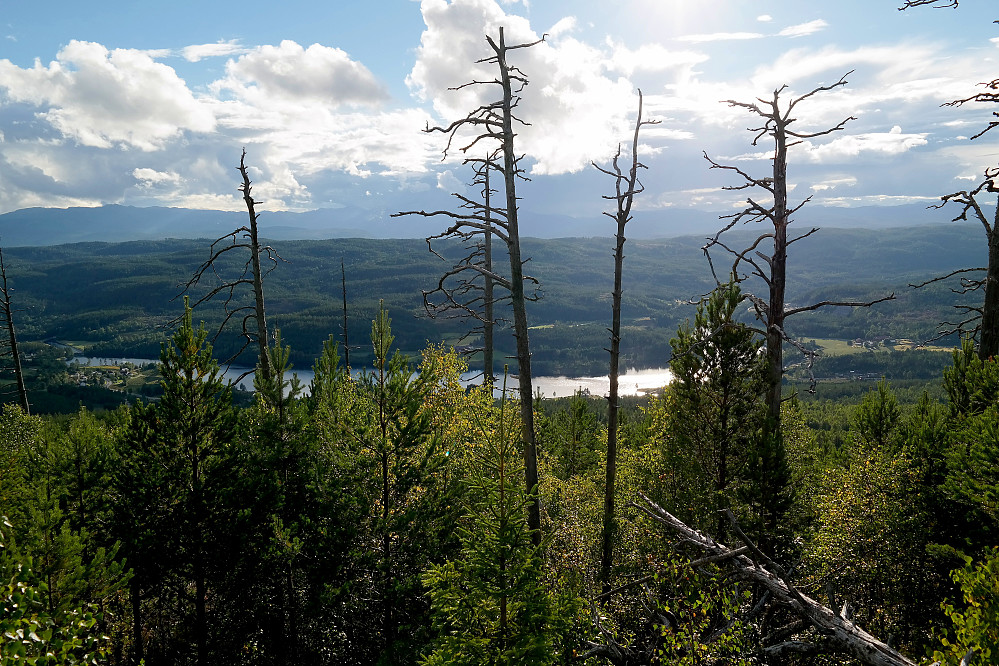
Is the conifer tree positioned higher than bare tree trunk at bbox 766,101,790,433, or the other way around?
bare tree trunk at bbox 766,101,790,433

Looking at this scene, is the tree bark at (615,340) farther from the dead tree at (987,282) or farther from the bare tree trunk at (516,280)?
the dead tree at (987,282)

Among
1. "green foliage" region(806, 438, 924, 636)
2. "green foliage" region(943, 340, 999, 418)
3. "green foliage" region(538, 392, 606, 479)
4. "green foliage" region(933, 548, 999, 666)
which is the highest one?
"green foliage" region(943, 340, 999, 418)

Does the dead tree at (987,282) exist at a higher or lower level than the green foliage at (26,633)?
higher

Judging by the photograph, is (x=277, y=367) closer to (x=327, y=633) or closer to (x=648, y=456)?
(x=327, y=633)

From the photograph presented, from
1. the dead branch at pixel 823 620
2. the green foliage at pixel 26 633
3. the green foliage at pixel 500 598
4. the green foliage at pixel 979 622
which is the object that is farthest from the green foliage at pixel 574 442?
the green foliage at pixel 26 633

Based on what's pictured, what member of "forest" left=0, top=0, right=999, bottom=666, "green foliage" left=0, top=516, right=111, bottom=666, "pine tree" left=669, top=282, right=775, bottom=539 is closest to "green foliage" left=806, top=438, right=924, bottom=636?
"forest" left=0, top=0, right=999, bottom=666

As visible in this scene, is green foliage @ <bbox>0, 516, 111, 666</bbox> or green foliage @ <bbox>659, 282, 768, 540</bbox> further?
green foliage @ <bbox>659, 282, 768, 540</bbox>

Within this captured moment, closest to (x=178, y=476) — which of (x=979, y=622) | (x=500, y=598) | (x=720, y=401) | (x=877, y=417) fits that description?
(x=500, y=598)

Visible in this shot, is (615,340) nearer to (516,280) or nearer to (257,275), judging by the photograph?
(516,280)

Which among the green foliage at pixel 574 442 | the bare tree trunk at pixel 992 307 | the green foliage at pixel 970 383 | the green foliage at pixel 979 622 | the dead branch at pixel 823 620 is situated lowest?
the green foliage at pixel 574 442

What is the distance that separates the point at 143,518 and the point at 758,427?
1595cm

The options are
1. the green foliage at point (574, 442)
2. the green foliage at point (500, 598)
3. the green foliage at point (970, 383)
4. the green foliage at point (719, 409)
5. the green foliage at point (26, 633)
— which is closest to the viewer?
the green foliage at point (26, 633)

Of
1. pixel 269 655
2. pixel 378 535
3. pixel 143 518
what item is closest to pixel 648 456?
pixel 378 535

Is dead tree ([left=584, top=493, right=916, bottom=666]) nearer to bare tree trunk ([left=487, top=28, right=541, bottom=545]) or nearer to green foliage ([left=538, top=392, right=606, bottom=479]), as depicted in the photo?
bare tree trunk ([left=487, top=28, right=541, bottom=545])
